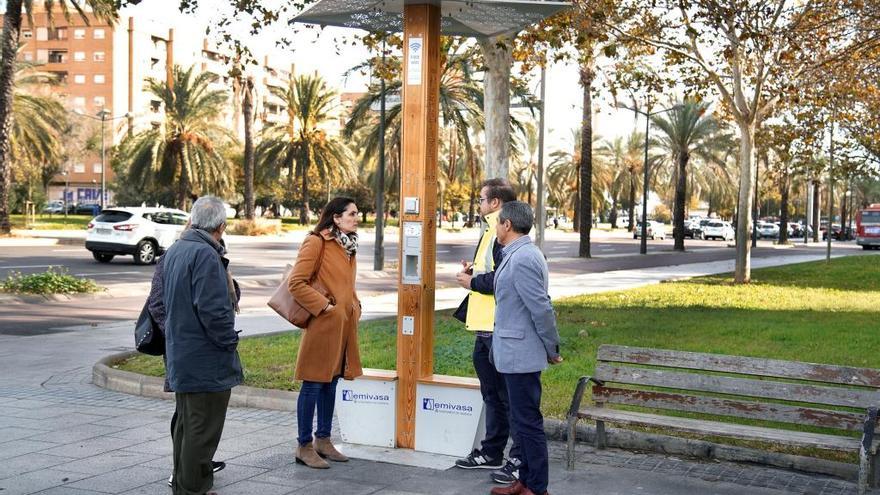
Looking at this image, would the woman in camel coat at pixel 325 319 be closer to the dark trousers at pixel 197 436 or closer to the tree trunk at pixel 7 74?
the dark trousers at pixel 197 436

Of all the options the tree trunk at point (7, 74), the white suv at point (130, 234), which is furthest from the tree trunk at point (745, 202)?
the tree trunk at point (7, 74)

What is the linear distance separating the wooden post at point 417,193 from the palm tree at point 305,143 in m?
49.9

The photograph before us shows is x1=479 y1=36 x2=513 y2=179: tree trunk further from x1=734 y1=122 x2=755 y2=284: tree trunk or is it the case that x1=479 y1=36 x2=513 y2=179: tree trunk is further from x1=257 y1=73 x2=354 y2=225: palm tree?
x1=257 y1=73 x2=354 y2=225: palm tree

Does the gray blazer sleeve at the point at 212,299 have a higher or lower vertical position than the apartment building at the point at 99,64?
lower

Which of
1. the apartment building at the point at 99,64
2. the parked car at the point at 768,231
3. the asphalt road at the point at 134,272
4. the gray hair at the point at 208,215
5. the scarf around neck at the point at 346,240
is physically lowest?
the asphalt road at the point at 134,272

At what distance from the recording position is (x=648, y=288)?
22.2 meters

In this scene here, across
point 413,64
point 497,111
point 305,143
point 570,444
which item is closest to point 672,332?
point 497,111

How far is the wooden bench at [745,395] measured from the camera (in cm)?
602

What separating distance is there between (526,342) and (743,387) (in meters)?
1.78

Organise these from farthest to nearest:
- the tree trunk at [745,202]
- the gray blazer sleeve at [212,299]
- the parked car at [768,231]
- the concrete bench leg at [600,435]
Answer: the parked car at [768,231]
the tree trunk at [745,202]
the concrete bench leg at [600,435]
the gray blazer sleeve at [212,299]

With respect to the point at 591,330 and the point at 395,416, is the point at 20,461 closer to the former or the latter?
the point at 395,416

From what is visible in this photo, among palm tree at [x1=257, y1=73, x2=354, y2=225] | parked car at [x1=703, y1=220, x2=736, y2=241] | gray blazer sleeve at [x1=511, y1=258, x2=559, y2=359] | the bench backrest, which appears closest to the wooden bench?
the bench backrest

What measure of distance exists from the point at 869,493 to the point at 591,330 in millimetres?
7550

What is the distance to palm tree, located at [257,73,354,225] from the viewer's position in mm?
56531
